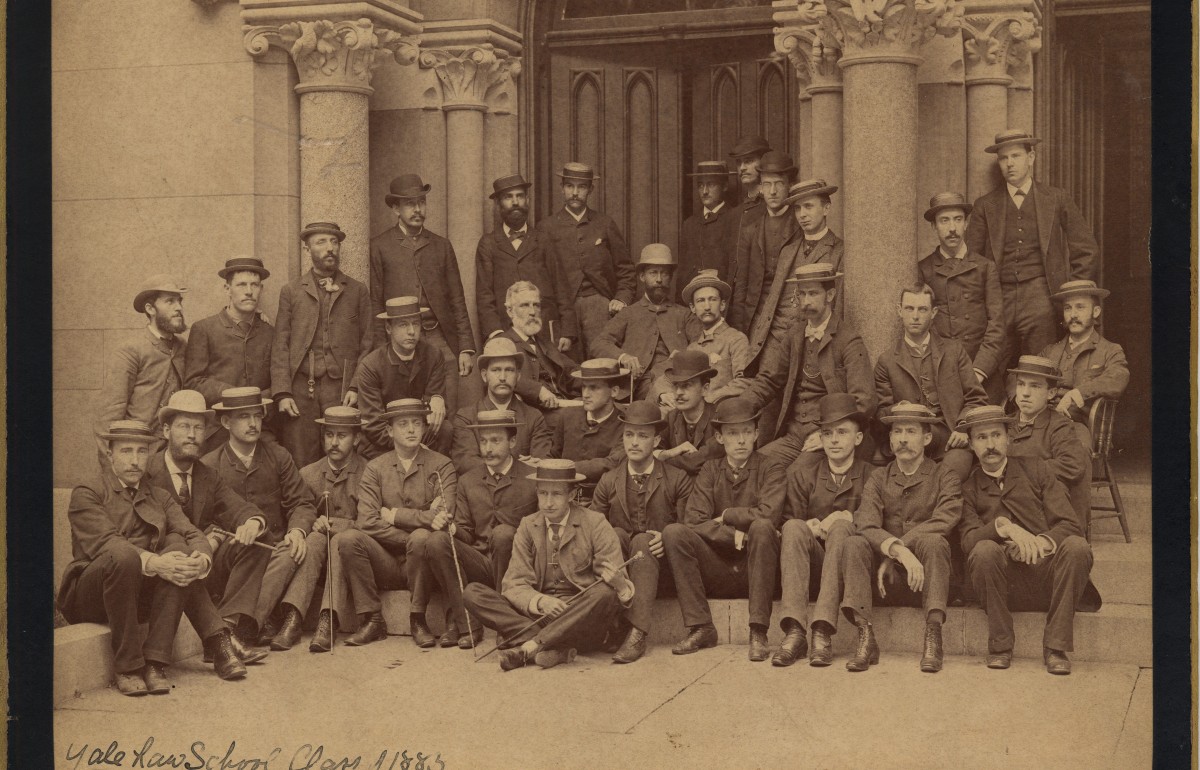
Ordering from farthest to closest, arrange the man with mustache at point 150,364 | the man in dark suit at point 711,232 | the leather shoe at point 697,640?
the man in dark suit at point 711,232 < the man with mustache at point 150,364 < the leather shoe at point 697,640

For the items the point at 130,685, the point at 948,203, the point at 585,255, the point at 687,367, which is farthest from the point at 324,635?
the point at 948,203

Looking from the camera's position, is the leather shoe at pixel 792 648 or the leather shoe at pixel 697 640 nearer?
the leather shoe at pixel 792 648

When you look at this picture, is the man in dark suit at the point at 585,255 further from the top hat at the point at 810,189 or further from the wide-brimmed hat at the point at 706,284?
the top hat at the point at 810,189

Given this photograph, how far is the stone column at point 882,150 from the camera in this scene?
9281 millimetres

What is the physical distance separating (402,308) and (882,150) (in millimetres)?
2748

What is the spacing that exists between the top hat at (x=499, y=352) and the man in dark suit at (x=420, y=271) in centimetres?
82

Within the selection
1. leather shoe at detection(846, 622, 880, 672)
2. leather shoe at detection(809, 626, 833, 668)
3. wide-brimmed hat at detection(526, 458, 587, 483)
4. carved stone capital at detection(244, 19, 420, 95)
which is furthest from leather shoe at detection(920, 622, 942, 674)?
carved stone capital at detection(244, 19, 420, 95)

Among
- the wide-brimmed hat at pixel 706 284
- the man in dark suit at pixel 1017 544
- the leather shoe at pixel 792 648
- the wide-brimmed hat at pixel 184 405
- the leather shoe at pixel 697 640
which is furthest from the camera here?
the wide-brimmed hat at pixel 706 284

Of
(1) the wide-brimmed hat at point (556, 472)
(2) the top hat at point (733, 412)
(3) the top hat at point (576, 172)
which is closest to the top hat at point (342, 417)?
(1) the wide-brimmed hat at point (556, 472)

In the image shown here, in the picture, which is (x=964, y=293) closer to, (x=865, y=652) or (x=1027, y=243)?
(x=1027, y=243)

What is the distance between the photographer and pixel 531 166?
1132cm

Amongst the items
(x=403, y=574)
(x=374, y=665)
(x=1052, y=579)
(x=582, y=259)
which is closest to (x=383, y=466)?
(x=403, y=574)

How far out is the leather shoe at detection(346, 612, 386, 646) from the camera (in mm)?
8766

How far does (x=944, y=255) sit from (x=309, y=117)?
145 inches
